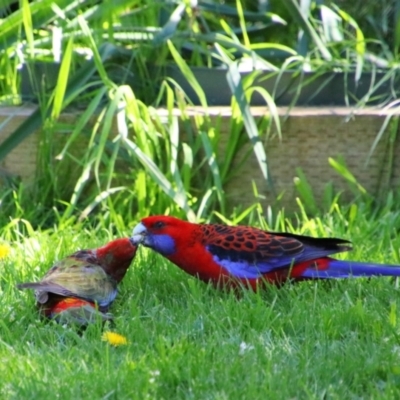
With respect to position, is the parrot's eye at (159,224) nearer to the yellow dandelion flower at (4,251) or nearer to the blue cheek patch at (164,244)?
the blue cheek patch at (164,244)

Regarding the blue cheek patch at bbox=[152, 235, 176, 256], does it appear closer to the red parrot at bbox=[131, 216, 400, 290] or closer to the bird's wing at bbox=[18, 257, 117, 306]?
the red parrot at bbox=[131, 216, 400, 290]

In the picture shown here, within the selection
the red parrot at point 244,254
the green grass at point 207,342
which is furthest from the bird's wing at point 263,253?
the green grass at point 207,342

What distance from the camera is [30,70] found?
188 inches

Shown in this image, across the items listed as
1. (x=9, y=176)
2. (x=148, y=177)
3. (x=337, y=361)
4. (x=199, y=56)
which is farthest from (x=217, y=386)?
(x=199, y=56)

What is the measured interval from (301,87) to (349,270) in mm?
1688

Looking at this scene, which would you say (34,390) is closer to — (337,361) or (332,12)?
(337,361)

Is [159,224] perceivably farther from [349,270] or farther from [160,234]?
[349,270]

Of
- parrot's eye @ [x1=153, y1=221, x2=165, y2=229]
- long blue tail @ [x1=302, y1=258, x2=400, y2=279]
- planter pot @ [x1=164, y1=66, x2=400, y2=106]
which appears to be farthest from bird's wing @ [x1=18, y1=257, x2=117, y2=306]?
planter pot @ [x1=164, y1=66, x2=400, y2=106]

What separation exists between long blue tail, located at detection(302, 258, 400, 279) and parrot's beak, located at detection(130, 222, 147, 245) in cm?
61

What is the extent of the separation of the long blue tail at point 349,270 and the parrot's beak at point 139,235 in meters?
0.61

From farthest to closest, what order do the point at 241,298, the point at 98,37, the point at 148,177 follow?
the point at 98,37 → the point at 148,177 → the point at 241,298

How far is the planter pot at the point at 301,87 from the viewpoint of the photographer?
16.0 ft

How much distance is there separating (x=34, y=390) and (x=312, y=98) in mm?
2856

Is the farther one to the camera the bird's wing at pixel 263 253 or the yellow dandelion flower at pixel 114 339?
the bird's wing at pixel 263 253
